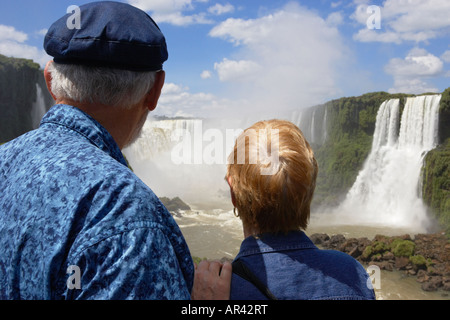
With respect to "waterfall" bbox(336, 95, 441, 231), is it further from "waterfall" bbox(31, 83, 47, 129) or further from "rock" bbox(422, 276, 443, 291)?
"waterfall" bbox(31, 83, 47, 129)

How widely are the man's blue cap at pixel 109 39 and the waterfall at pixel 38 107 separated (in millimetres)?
43278

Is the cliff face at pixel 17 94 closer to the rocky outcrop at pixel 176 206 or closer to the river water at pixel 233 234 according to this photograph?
the rocky outcrop at pixel 176 206

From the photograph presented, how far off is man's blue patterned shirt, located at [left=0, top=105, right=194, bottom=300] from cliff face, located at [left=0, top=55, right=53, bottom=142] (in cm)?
4060

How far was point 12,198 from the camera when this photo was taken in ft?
4.31

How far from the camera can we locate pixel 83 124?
1.53 meters

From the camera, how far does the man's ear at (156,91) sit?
5.86 feet

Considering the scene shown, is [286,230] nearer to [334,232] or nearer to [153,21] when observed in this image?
[153,21]

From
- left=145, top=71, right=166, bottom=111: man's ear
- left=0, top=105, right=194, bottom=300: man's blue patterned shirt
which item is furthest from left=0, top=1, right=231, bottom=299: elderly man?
left=145, top=71, right=166, bottom=111: man's ear

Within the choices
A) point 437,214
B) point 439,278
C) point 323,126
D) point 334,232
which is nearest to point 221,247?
point 334,232

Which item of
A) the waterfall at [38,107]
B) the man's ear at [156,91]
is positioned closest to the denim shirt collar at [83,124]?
the man's ear at [156,91]

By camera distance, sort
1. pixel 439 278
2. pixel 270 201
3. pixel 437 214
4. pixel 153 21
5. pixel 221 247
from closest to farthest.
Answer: pixel 153 21, pixel 270 201, pixel 439 278, pixel 221 247, pixel 437 214

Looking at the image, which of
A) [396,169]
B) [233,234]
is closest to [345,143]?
[396,169]

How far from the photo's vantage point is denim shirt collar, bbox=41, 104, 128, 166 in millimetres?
1514

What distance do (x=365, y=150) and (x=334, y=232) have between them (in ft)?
48.4
